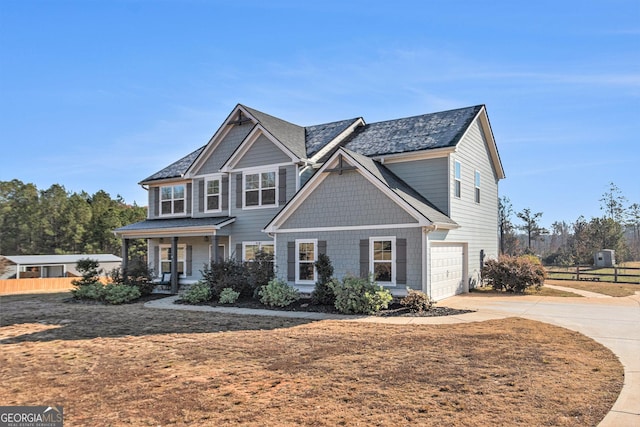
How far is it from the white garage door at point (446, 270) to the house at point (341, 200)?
0.04 m

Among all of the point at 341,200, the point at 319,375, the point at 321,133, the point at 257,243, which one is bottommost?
the point at 319,375

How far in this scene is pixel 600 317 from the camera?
1348 cm

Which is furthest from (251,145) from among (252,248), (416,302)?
(416,302)

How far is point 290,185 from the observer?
2192 centimetres

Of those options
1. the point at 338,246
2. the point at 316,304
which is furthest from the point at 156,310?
the point at 338,246

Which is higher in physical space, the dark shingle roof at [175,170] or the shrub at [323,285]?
the dark shingle roof at [175,170]

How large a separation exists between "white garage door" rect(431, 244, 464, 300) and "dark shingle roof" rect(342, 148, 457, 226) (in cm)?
115

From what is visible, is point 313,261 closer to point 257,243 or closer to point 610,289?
point 257,243

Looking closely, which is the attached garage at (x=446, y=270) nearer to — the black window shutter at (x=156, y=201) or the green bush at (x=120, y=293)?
the green bush at (x=120, y=293)

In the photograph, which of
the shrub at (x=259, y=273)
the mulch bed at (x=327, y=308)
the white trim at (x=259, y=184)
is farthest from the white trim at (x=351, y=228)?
the white trim at (x=259, y=184)

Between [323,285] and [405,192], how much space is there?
4.92 metres

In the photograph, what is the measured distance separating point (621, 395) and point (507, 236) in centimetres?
4225

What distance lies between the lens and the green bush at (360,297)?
15.2 meters

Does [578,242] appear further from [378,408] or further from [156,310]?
[378,408]
